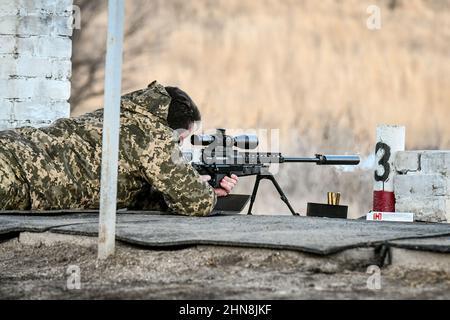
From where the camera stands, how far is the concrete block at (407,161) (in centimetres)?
870

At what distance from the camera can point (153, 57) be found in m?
11.7

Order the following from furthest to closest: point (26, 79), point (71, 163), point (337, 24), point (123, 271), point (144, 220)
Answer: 1. point (337, 24)
2. point (26, 79)
3. point (71, 163)
4. point (144, 220)
5. point (123, 271)

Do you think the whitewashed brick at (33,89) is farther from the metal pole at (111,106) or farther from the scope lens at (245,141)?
the metal pole at (111,106)

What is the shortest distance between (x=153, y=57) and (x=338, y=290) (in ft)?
27.7

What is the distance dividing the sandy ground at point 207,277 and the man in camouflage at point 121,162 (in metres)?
1.29

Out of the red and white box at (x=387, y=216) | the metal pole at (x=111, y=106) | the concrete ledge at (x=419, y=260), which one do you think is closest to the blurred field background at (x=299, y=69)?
the red and white box at (x=387, y=216)

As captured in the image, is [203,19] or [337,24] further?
[337,24]

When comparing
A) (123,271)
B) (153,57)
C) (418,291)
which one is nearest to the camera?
(418,291)

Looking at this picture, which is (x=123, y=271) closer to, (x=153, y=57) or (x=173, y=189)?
(x=173, y=189)

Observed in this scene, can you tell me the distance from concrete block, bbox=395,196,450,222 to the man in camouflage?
303 centimetres

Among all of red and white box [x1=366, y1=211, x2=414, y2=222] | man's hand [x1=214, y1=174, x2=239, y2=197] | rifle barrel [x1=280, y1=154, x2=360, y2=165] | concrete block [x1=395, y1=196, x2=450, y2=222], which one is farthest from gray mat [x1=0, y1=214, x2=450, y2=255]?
concrete block [x1=395, y1=196, x2=450, y2=222]

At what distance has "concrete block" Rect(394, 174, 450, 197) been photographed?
866cm

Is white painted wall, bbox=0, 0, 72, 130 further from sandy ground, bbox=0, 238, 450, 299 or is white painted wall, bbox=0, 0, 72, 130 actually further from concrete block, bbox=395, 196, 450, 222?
sandy ground, bbox=0, 238, 450, 299

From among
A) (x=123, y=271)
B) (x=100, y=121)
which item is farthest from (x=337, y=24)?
(x=123, y=271)
